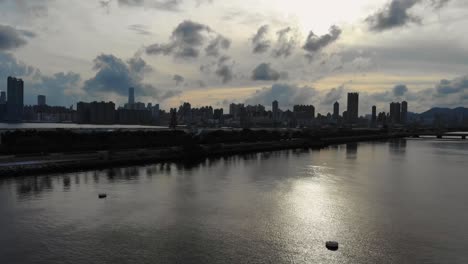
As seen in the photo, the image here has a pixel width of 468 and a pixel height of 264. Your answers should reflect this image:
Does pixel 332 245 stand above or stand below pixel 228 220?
above

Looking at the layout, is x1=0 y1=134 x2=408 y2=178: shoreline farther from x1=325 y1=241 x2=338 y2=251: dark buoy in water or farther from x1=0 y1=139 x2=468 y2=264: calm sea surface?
x1=325 y1=241 x2=338 y2=251: dark buoy in water

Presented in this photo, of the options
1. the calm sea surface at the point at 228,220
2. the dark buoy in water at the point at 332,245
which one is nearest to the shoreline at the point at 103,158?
the calm sea surface at the point at 228,220

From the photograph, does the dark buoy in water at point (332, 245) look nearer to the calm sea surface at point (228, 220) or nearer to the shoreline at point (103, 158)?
the calm sea surface at point (228, 220)

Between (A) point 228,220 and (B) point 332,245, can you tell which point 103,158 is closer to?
(A) point 228,220

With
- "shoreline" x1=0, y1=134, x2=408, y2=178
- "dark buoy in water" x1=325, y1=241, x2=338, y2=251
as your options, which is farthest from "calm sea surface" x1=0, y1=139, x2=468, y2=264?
"shoreline" x1=0, y1=134, x2=408, y2=178

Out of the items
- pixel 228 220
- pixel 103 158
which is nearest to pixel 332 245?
pixel 228 220

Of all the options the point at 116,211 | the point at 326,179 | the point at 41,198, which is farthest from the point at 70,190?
the point at 326,179

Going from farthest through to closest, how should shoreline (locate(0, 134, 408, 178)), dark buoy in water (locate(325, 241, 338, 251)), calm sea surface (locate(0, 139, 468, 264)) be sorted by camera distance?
shoreline (locate(0, 134, 408, 178)) → dark buoy in water (locate(325, 241, 338, 251)) → calm sea surface (locate(0, 139, 468, 264))

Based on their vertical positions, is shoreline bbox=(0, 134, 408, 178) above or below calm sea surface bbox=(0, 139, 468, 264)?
above

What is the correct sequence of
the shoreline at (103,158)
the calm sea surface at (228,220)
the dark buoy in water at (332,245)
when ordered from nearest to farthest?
the calm sea surface at (228,220) → the dark buoy in water at (332,245) → the shoreline at (103,158)

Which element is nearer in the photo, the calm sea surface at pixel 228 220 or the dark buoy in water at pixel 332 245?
the calm sea surface at pixel 228 220
